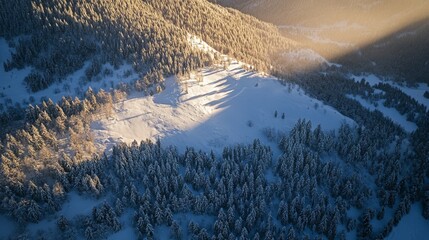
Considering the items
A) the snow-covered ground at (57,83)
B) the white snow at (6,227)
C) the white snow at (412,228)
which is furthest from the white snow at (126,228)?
the white snow at (412,228)

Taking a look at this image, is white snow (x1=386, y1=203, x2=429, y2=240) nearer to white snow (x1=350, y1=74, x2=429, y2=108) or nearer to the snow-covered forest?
the snow-covered forest

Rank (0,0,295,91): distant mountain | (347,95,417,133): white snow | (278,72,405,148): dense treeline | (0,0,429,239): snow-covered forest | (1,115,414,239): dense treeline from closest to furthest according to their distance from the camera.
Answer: (1,115,414,239): dense treeline
(0,0,429,239): snow-covered forest
(0,0,295,91): distant mountain
(278,72,405,148): dense treeline
(347,95,417,133): white snow

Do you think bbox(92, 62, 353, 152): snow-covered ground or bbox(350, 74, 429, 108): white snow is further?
bbox(350, 74, 429, 108): white snow

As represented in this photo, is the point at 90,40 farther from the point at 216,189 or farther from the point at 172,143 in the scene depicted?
the point at 216,189

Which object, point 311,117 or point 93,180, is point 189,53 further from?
point 93,180

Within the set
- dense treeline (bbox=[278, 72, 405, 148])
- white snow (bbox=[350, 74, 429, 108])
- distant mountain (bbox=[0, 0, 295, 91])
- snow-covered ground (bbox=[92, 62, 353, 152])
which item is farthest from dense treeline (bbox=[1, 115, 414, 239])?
white snow (bbox=[350, 74, 429, 108])

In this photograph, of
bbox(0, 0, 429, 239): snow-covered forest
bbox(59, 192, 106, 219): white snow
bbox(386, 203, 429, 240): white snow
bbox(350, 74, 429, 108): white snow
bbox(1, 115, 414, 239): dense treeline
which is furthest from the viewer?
bbox(350, 74, 429, 108): white snow

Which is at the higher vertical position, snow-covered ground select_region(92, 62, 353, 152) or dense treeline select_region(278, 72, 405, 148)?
snow-covered ground select_region(92, 62, 353, 152)

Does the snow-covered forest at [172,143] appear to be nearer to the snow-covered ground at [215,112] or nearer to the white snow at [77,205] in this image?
the white snow at [77,205]
